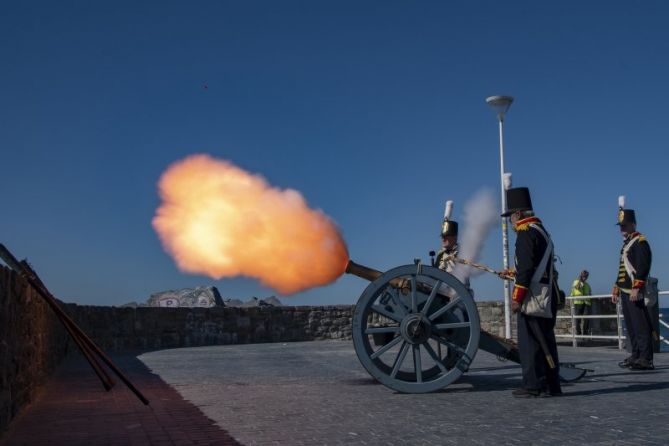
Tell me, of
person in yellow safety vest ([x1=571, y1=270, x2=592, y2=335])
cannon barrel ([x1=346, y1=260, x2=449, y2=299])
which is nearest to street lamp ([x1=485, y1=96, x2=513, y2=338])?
person in yellow safety vest ([x1=571, y1=270, x2=592, y2=335])

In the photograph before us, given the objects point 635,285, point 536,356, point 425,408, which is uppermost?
point 635,285

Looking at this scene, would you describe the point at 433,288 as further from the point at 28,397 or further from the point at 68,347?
the point at 68,347

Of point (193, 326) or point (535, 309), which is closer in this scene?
point (535, 309)

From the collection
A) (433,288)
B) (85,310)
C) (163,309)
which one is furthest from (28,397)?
(163,309)

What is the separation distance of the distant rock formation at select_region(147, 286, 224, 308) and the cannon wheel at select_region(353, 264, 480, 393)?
62.1 feet

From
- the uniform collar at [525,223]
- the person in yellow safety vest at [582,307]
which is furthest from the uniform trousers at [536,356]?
the person in yellow safety vest at [582,307]

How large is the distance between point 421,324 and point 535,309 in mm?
1136

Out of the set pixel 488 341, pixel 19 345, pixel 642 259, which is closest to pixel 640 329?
pixel 642 259

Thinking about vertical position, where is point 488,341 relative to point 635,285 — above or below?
below

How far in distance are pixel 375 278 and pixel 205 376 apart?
10.6 ft

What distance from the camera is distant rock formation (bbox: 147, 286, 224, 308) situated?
2658cm

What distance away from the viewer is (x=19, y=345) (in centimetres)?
664

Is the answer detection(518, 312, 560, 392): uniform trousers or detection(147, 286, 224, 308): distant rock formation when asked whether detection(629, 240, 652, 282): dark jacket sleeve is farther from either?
detection(147, 286, 224, 308): distant rock formation

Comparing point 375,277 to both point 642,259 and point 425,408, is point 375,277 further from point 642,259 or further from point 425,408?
point 642,259
